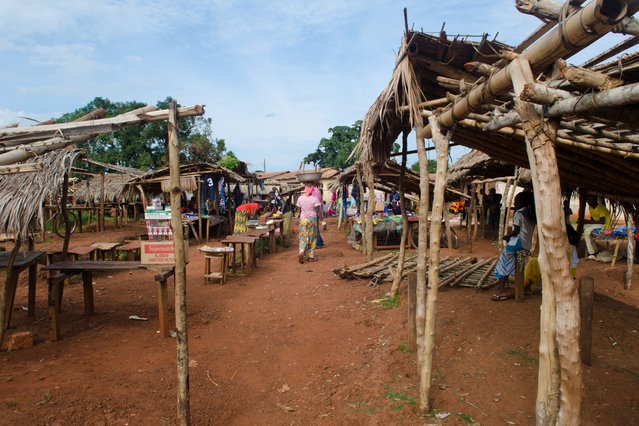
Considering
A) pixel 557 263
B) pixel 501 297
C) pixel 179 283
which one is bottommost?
pixel 501 297

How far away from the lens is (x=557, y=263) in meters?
2.15

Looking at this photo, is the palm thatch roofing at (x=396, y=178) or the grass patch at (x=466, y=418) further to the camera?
the palm thatch roofing at (x=396, y=178)

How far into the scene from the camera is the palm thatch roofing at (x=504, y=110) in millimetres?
2270

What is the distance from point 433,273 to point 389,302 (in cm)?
291

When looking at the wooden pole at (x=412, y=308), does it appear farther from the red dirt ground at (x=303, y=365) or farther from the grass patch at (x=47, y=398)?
the grass patch at (x=47, y=398)

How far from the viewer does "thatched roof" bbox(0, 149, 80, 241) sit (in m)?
4.50

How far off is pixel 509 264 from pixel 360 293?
7.87 feet

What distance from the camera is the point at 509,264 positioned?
5.84 m

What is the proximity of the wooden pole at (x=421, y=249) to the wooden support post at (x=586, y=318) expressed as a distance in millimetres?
1494

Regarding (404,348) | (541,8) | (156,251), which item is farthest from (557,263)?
(156,251)

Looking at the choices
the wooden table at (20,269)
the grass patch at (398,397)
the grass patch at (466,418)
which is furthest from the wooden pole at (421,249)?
the wooden table at (20,269)

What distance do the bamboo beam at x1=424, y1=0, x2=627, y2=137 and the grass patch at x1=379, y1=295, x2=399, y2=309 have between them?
12.5 feet

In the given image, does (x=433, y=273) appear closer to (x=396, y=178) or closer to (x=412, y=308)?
(x=412, y=308)

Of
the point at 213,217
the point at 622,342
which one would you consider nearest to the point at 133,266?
the point at 622,342
